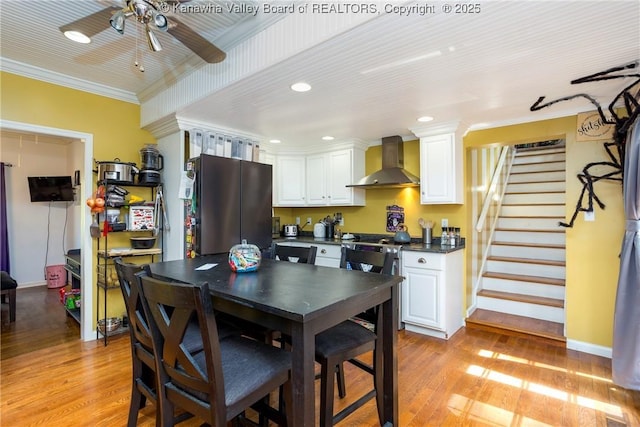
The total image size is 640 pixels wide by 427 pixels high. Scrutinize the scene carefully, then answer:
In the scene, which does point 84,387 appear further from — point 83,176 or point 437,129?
point 437,129

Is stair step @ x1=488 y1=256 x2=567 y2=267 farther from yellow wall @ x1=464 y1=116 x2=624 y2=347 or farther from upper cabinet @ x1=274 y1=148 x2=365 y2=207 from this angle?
upper cabinet @ x1=274 y1=148 x2=365 y2=207

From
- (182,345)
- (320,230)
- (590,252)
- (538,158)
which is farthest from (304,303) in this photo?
(538,158)

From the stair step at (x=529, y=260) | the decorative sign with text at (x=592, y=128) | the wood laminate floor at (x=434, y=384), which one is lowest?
the wood laminate floor at (x=434, y=384)

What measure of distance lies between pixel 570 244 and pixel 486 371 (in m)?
1.50

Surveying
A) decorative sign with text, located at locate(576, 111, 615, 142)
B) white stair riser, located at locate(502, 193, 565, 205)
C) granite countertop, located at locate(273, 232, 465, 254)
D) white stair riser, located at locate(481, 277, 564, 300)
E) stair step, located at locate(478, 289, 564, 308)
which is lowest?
stair step, located at locate(478, 289, 564, 308)

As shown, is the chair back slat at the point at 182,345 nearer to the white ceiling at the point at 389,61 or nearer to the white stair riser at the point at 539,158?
the white ceiling at the point at 389,61

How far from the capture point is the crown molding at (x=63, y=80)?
281 cm

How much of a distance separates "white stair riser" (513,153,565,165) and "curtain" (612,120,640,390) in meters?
3.30

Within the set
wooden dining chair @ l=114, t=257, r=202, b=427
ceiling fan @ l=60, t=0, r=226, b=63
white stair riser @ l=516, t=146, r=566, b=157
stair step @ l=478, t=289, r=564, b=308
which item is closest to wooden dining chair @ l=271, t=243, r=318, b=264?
wooden dining chair @ l=114, t=257, r=202, b=427

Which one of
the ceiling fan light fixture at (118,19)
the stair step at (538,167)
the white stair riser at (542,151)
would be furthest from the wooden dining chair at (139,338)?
the white stair riser at (542,151)

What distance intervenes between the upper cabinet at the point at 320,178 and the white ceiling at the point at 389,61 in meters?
0.92

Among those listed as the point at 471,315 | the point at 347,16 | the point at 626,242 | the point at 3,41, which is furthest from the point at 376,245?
the point at 3,41

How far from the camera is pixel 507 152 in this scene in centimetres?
519

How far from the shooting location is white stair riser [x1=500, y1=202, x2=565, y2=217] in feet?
14.3
